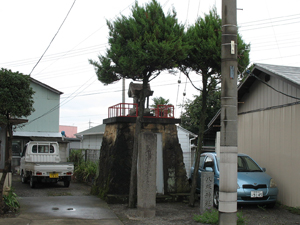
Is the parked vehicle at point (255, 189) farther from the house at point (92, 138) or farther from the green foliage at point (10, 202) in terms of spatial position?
the house at point (92, 138)

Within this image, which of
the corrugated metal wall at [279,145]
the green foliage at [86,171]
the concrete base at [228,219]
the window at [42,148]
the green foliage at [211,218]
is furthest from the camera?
the window at [42,148]

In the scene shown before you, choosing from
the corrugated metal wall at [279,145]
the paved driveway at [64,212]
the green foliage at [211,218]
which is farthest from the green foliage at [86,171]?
the green foliage at [211,218]

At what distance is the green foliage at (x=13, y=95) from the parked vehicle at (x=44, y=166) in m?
6.51

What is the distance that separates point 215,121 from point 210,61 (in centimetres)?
491

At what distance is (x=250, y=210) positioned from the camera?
389 inches

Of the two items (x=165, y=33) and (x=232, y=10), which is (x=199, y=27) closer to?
(x=165, y=33)

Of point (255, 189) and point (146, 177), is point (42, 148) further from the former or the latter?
point (255, 189)

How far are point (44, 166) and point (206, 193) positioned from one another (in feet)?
26.7

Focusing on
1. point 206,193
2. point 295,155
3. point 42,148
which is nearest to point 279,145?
point 295,155

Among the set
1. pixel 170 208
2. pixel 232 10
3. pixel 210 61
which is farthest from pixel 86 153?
pixel 232 10

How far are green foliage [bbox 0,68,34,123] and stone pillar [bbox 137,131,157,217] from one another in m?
3.22

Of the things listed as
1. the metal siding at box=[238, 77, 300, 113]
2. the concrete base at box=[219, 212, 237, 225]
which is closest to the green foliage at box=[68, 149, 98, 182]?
the metal siding at box=[238, 77, 300, 113]

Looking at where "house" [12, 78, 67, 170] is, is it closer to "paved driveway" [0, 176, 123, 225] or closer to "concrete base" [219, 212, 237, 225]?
"paved driveway" [0, 176, 123, 225]

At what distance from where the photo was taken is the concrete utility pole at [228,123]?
5910 millimetres
